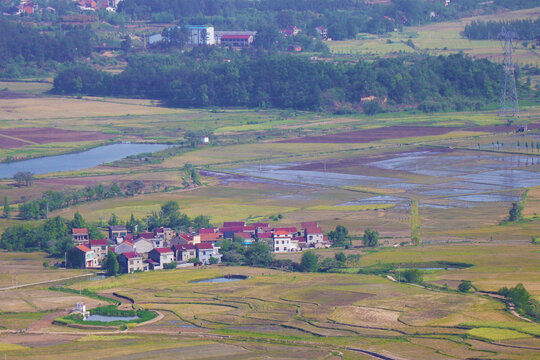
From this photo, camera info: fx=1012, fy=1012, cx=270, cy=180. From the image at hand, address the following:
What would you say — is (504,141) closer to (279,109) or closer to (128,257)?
(279,109)

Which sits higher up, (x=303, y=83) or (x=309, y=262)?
(x=303, y=83)

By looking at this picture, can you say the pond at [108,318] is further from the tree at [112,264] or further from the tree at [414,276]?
the tree at [414,276]

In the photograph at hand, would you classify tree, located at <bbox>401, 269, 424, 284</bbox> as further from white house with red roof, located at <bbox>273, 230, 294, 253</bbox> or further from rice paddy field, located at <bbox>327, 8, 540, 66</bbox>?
rice paddy field, located at <bbox>327, 8, 540, 66</bbox>

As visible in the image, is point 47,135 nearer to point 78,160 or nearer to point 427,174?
point 78,160

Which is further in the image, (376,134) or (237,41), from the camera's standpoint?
(237,41)

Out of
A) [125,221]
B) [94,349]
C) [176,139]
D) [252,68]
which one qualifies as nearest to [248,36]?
[252,68]

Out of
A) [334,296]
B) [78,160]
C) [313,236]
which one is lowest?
[334,296]

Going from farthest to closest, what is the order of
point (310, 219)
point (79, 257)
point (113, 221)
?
point (310, 219), point (113, 221), point (79, 257)

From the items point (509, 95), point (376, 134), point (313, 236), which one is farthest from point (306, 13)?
point (313, 236)

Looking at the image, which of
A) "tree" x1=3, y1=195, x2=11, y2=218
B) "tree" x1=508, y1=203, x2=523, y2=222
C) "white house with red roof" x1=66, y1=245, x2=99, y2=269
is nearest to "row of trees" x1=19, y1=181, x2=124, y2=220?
"tree" x1=3, y1=195, x2=11, y2=218
